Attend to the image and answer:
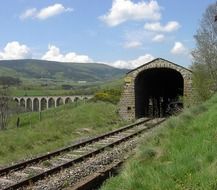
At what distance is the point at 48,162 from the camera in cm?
1318

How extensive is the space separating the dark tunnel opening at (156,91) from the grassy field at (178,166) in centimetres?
1960

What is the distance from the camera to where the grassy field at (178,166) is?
6.92 meters

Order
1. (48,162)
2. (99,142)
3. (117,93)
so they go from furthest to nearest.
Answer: (117,93) < (99,142) < (48,162)

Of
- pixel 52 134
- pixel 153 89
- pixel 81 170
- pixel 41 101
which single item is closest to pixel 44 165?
pixel 81 170

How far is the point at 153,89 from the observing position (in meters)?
36.5

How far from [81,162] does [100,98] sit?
3033cm

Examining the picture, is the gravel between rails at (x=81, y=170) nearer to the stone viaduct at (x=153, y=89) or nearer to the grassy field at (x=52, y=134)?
the grassy field at (x=52, y=134)

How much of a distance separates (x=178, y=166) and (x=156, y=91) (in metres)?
29.7

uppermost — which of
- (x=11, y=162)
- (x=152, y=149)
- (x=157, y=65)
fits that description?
(x=157, y=65)

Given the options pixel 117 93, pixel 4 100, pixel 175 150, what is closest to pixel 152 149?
pixel 175 150

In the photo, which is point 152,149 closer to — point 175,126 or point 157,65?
point 175,126

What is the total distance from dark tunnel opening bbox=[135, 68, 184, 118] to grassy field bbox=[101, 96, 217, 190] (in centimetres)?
1960

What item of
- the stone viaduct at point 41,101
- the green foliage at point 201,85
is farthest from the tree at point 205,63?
the stone viaduct at point 41,101

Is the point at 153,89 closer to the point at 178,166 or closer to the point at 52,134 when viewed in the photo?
the point at 52,134
